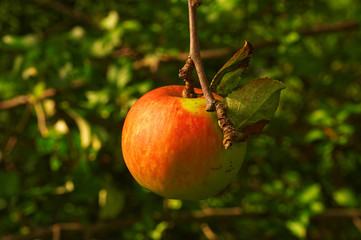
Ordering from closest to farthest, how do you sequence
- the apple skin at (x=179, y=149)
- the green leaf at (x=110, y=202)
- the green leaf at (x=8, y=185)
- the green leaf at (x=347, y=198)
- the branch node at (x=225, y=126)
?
the branch node at (x=225, y=126) < the apple skin at (x=179, y=149) < the green leaf at (x=8, y=185) < the green leaf at (x=110, y=202) < the green leaf at (x=347, y=198)

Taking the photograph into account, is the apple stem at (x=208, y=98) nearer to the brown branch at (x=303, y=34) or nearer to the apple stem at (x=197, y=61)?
the apple stem at (x=197, y=61)

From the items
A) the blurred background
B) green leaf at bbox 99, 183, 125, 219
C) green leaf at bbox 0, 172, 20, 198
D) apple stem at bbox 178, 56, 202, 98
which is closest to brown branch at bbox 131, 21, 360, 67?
the blurred background

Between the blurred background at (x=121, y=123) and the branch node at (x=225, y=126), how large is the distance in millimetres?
781

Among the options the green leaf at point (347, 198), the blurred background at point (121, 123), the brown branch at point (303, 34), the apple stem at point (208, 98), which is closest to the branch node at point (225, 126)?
Answer: the apple stem at point (208, 98)

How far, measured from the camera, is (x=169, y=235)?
201 cm

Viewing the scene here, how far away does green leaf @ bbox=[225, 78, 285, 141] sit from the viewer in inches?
24.7

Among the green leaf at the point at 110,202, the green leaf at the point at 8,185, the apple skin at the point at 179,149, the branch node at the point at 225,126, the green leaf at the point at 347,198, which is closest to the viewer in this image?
the branch node at the point at 225,126

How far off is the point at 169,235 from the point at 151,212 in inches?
17.2

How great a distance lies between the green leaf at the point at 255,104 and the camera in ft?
2.06

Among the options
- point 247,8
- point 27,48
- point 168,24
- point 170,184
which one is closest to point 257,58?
point 247,8

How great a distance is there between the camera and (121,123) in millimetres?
1529

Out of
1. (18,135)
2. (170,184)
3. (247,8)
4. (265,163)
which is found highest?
(247,8)

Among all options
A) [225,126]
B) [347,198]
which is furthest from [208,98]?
[347,198]

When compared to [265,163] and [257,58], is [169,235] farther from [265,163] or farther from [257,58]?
[257,58]
